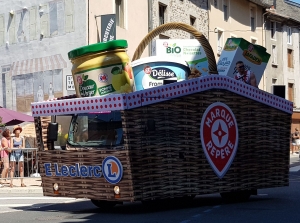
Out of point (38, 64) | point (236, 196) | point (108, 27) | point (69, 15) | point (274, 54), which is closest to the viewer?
point (236, 196)

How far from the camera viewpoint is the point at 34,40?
32.1 metres

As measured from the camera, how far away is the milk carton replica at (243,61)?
13031 millimetres

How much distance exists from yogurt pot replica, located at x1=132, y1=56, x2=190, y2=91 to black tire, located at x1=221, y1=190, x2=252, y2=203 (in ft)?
7.86

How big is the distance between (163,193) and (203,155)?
106 centimetres

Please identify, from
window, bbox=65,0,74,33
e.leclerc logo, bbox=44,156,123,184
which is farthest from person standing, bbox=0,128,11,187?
window, bbox=65,0,74,33

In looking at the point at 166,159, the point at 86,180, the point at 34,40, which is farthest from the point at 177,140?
the point at 34,40

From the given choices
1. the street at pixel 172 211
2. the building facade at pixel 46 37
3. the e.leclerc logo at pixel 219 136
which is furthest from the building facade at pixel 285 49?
the e.leclerc logo at pixel 219 136

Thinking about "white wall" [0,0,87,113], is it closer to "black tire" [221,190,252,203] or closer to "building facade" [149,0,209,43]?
"building facade" [149,0,209,43]

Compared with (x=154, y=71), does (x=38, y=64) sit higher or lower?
higher

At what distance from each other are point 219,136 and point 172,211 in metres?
1.52

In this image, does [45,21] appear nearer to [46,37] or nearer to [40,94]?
[46,37]

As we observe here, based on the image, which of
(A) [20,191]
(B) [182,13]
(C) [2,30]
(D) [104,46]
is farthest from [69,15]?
(D) [104,46]

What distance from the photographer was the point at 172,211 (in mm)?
11422

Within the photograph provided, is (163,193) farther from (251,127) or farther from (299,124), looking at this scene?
(299,124)
